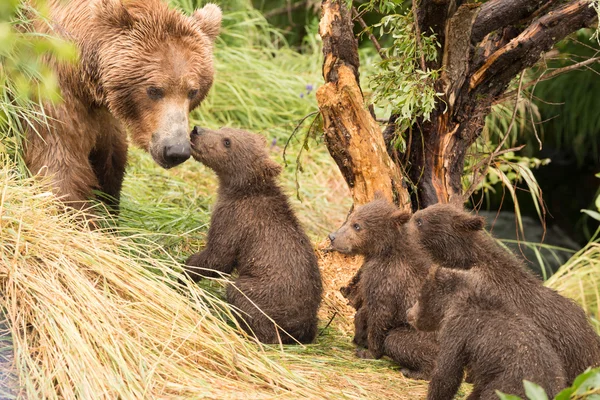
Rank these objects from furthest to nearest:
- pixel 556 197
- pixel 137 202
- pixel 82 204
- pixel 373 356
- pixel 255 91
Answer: pixel 556 197 < pixel 255 91 < pixel 137 202 < pixel 82 204 < pixel 373 356

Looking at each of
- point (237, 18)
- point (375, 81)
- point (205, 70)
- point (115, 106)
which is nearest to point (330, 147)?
point (375, 81)

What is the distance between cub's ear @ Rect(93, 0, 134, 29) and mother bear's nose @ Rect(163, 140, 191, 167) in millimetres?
748

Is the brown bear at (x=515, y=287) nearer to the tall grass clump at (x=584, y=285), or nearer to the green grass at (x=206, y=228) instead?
the green grass at (x=206, y=228)

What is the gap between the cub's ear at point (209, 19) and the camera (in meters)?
5.18

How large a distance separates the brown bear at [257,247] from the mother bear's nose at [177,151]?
0.20 meters

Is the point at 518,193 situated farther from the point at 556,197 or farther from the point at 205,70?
the point at 205,70

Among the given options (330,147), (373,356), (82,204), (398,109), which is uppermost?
(398,109)

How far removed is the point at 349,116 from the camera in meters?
5.00

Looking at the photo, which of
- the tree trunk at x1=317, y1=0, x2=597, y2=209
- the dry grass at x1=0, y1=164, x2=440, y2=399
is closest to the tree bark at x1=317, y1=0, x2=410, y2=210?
the tree trunk at x1=317, y1=0, x2=597, y2=209

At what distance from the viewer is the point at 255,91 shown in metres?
8.80

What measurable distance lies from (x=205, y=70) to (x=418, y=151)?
1363 millimetres

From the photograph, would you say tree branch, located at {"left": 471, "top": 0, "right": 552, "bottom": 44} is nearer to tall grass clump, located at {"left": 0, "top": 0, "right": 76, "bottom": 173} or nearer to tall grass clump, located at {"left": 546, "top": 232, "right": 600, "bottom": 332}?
tall grass clump, located at {"left": 0, "top": 0, "right": 76, "bottom": 173}

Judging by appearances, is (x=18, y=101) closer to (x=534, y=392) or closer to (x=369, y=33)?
(x=369, y=33)

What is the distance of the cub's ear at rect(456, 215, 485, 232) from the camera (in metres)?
4.13
